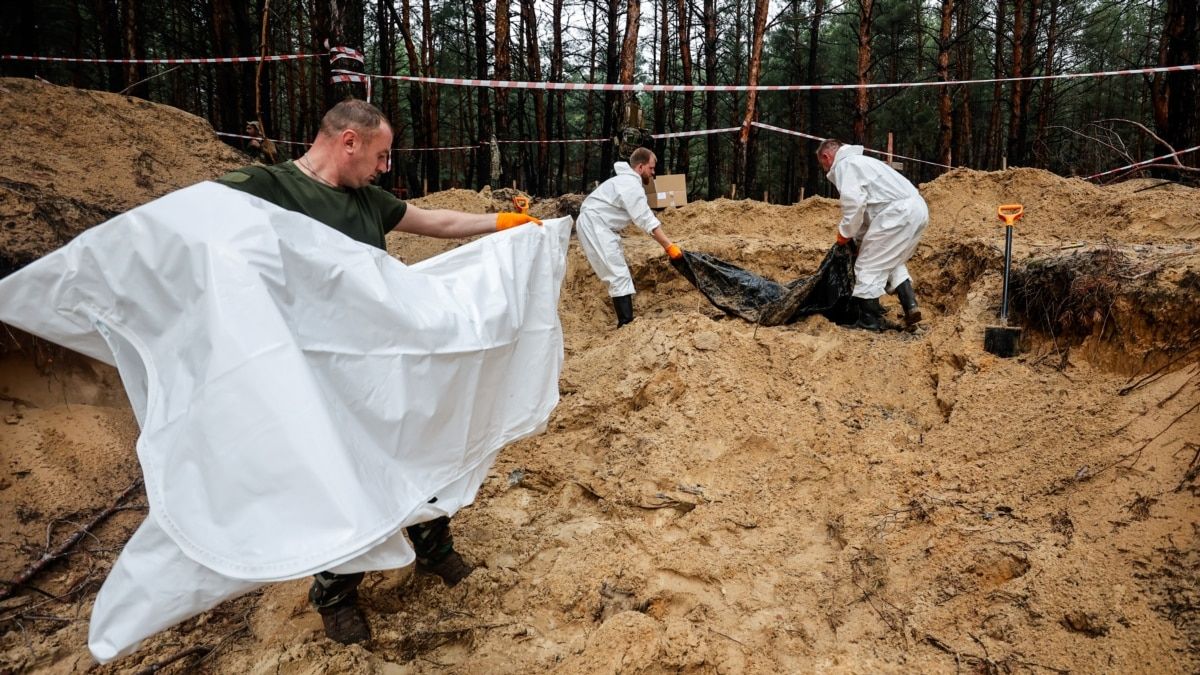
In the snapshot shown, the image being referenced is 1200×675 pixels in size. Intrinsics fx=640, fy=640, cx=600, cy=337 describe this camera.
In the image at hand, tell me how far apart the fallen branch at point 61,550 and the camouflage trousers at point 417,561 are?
1.32 metres

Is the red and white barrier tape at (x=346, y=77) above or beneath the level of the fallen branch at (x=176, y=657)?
above

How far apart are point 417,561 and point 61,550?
5.61ft

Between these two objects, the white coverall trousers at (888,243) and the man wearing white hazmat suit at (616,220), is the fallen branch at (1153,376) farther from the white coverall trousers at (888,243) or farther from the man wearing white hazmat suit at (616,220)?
the man wearing white hazmat suit at (616,220)

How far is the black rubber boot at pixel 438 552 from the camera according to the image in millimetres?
2381

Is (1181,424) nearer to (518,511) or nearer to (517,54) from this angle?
(518,511)

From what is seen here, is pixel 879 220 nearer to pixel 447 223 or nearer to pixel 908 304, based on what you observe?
pixel 908 304

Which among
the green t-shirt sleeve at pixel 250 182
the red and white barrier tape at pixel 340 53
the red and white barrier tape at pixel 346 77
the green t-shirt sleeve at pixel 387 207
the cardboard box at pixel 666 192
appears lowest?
the green t-shirt sleeve at pixel 387 207

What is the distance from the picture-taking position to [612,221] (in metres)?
5.47

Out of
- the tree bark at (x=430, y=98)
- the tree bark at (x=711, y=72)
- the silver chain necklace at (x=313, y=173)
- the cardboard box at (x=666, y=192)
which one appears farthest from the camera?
the tree bark at (x=711, y=72)

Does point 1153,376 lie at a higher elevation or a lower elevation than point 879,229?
lower

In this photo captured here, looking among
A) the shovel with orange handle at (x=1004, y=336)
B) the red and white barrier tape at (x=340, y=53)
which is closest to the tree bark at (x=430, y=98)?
the red and white barrier tape at (x=340, y=53)

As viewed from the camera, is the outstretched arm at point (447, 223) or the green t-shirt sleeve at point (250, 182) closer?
the green t-shirt sleeve at point (250, 182)

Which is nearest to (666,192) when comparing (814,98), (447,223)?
(447,223)

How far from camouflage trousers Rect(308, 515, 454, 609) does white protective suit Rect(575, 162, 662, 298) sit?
10.7ft
